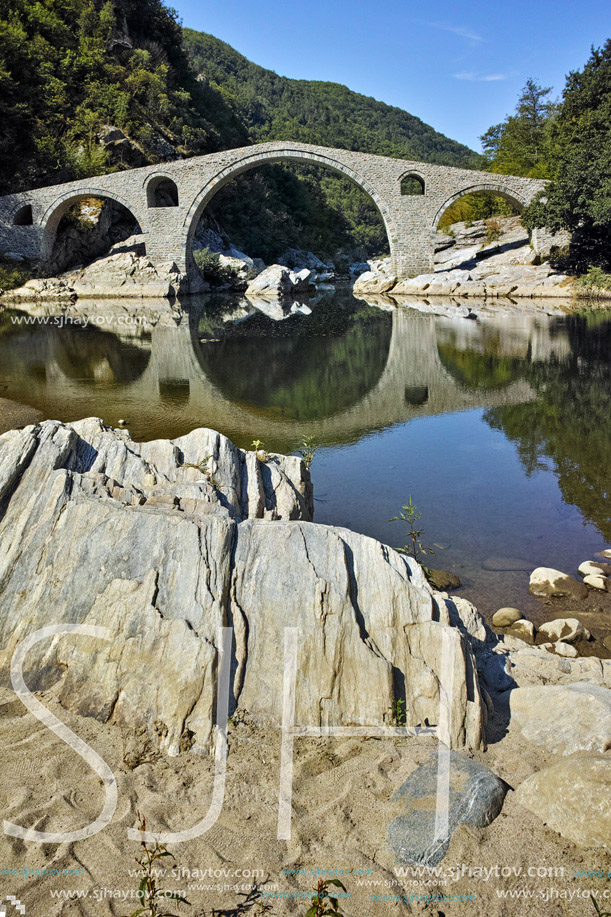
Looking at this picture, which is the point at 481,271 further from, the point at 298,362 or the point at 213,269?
the point at 298,362

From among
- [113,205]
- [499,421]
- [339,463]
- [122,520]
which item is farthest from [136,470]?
[113,205]

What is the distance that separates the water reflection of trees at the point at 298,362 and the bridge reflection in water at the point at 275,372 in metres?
0.04

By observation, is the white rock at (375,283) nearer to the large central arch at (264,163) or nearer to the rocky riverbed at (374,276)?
the rocky riverbed at (374,276)

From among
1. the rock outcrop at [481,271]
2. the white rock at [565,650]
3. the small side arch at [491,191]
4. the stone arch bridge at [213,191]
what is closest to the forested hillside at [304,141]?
the stone arch bridge at [213,191]

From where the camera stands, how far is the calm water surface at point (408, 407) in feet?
18.8

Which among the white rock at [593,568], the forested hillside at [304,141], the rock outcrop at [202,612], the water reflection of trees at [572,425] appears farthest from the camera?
the forested hillside at [304,141]

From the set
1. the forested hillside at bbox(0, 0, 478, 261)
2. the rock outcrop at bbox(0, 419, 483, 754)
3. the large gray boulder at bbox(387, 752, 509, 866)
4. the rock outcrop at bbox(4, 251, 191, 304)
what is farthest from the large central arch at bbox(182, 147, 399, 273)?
the large gray boulder at bbox(387, 752, 509, 866)

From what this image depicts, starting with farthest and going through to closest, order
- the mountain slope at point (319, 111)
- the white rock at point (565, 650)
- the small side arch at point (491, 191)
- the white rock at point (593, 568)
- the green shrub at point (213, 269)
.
→ 1. the mountain slope at point (319, 111)
2. the green shrub at point (213, 269)
3. the small side arch at point (491, 191)
4. the white rock at point (593, 568)
5. the white rock at point (565, 650)

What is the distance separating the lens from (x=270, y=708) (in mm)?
2705

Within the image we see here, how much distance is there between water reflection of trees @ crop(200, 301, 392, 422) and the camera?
1022 centimetres

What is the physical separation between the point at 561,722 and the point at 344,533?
138 centimetres

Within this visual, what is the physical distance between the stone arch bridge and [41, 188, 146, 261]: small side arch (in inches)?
2.0

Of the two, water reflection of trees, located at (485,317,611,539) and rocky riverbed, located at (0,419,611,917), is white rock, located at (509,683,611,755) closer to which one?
Result: rocky riverbed, located at (0,419,611,917)

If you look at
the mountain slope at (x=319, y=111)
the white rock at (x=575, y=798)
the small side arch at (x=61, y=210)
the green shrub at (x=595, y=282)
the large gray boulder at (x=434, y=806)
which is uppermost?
the mountain slope at (x=319, y=111)
